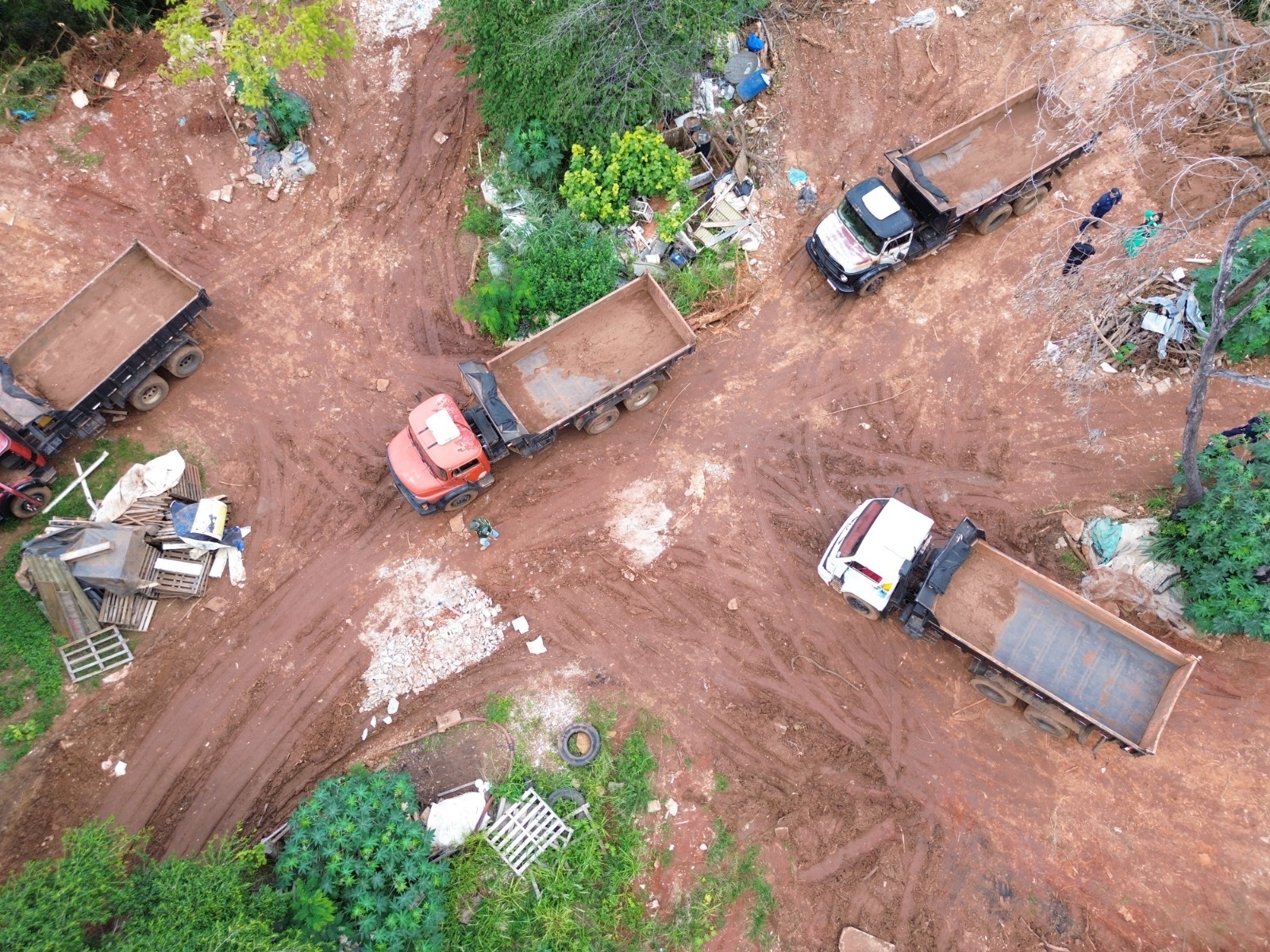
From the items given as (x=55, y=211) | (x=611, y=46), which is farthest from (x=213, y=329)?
(x=611, y=46)

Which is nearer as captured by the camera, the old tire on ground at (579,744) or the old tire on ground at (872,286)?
the old tire on ground at (579,744)

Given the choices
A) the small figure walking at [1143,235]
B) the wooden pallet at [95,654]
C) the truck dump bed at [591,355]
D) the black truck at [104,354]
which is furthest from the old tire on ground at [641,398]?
the wooden pallet at [95,654]

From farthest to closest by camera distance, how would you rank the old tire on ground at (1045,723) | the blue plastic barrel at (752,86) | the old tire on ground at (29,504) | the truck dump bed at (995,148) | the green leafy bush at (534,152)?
the blue plastic barrel at (752,86)
the green leafy bush at (534,152)
the truck dump bed at (995,148)
the old tire on ground at (29,504)
the old tire on ground at (1045,723)

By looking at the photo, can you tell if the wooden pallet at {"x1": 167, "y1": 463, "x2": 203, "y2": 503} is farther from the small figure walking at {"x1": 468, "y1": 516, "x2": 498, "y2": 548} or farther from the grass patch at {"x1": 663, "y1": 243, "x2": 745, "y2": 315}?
the grass patch at {"x1": 663, "y1": 243, "x2": 745, "y2": 315}

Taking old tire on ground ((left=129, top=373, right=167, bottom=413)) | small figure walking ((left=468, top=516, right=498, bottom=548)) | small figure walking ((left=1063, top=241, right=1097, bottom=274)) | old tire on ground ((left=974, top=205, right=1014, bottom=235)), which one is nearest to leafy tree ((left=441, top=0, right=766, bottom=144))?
old tire on ground ((left=974, top=205, right=1014, bottom=235))

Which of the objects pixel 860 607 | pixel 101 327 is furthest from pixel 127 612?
pixel 860 607

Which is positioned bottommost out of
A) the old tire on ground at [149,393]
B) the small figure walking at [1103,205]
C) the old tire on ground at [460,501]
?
the small figure walking at [1103,205]

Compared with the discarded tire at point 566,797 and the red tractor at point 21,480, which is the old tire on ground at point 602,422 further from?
the red tractor at point 21,480
